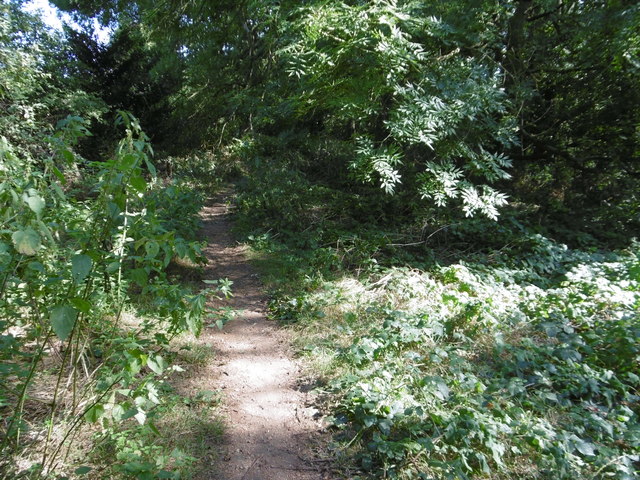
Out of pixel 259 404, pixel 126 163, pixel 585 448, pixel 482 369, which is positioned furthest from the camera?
pixel 482 369

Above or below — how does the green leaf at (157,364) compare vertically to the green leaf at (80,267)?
below

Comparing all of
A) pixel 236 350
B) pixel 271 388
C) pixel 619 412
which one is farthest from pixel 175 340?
pixel 619 412

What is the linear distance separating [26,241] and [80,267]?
18 centimetres

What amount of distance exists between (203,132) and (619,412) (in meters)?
12.0

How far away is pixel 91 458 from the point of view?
2.09 meters

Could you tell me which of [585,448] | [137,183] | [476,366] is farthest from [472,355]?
[137,183]

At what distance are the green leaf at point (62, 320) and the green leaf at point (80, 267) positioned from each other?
0.39ft

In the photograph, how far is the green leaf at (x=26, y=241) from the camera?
3.96 feet

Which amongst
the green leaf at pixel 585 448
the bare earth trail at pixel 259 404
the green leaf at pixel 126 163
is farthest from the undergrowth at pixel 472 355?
the green leaf at pixel 126 163

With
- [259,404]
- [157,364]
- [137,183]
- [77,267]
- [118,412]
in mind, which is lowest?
[259,404]

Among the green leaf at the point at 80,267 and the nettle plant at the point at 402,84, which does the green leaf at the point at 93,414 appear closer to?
the green leaf at the point at 80,267

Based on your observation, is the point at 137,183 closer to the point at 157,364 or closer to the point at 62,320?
the point at 62,320

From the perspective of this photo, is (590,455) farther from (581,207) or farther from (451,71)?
(581,207)

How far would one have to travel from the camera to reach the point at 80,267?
1.31 m
